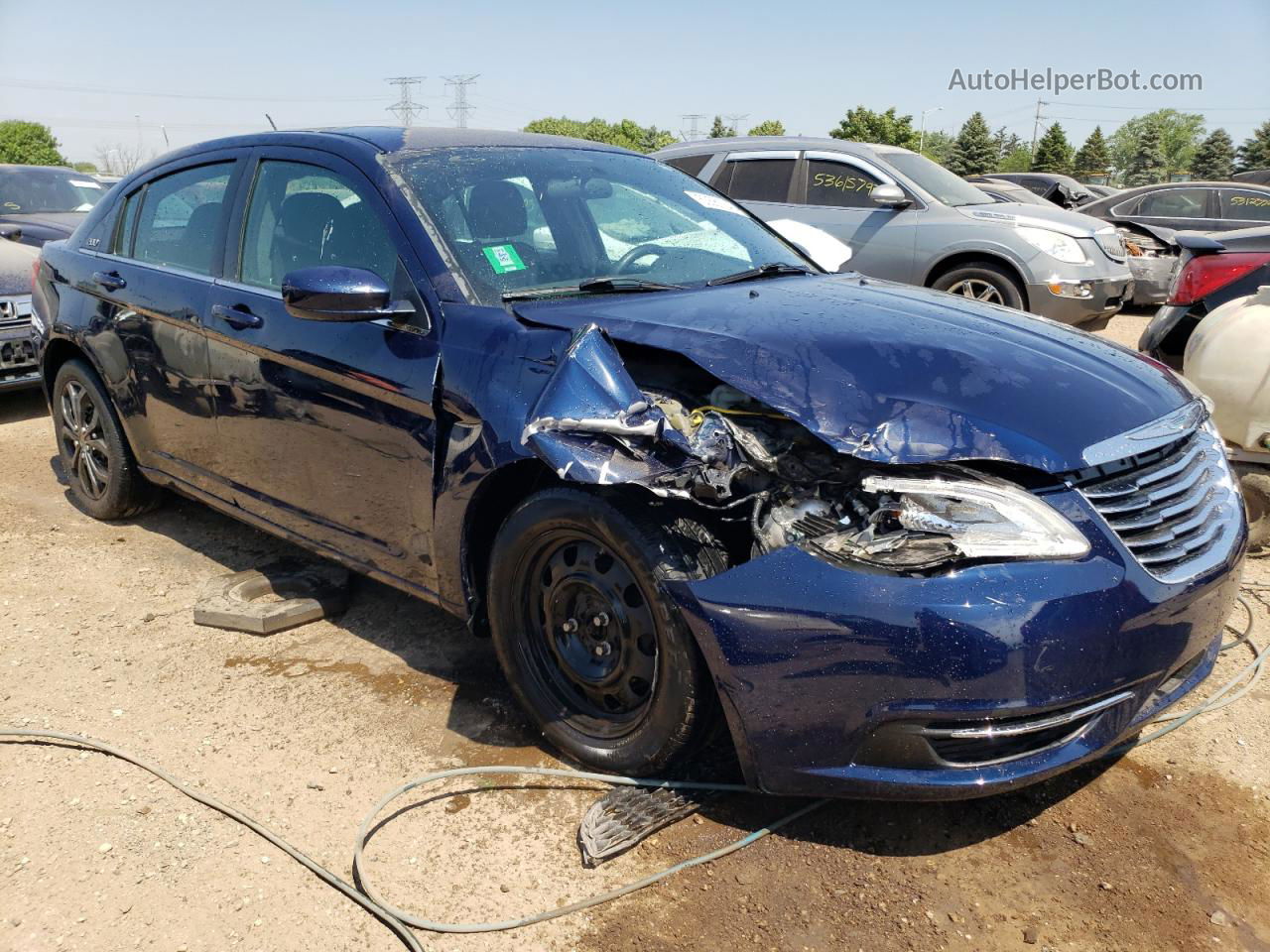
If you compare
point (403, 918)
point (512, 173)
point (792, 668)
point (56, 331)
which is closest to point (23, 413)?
point (56, 331)

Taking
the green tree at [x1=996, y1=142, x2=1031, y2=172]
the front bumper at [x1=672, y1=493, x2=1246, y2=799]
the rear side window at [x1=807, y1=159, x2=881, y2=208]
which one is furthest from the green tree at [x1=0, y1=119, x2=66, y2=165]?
the green tree at [x1=996, y1=142, x2=1031, y2=172]

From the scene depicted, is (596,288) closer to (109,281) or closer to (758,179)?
(109,281)

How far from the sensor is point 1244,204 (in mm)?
12883

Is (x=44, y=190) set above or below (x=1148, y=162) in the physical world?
above

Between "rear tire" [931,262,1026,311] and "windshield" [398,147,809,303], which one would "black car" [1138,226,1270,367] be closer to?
"rear tire" [931,262,1026,311]

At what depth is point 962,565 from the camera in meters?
2.27

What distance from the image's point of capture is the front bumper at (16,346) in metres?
7.10

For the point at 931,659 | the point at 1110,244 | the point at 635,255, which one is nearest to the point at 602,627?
the point at 931,659

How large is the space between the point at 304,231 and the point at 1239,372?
13.0ft

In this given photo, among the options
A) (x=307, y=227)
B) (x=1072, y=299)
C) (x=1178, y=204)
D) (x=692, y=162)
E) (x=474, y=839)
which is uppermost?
(x=307, y=227)

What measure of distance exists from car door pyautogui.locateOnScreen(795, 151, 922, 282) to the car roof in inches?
4.7

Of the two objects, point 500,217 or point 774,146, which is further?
point 774,146

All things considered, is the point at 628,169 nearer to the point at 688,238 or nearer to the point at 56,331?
the point at 688,238

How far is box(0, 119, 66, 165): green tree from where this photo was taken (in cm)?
3984
